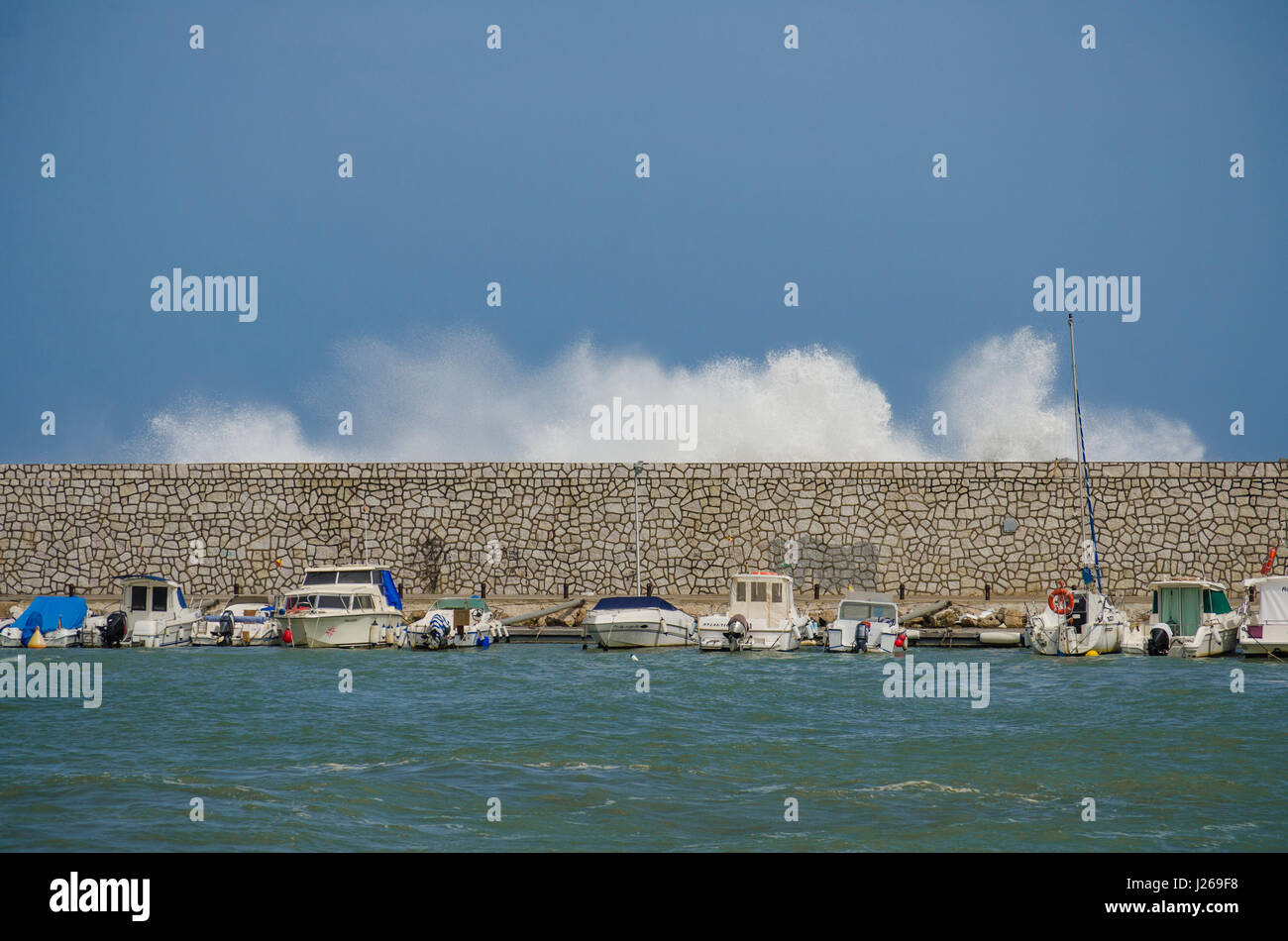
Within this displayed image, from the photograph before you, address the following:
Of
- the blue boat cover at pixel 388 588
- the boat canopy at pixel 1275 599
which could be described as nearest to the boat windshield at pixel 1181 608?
the boat canopy at pixel 1275 599

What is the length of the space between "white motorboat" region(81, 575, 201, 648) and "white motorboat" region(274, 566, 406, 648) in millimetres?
2931

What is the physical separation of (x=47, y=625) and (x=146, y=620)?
7.86ft

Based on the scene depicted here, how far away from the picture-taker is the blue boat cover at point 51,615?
30734 mm

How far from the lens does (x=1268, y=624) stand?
2645 centimetres

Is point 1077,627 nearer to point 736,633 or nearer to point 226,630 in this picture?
point 736,633

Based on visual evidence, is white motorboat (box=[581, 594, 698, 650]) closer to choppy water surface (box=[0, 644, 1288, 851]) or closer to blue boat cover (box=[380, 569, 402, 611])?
choppy water surface (box=[0, 644, 1288, 851])

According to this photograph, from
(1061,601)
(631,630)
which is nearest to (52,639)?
(631,630)

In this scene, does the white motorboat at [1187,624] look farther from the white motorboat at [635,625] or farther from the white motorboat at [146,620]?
the white motorboat at [146,620]

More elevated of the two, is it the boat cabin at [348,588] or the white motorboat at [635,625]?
the boat cabin at [348,588]

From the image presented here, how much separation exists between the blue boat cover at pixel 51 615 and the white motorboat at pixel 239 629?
9.32 ft

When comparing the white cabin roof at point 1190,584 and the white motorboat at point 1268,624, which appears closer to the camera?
the white motorboat at point 1268,624

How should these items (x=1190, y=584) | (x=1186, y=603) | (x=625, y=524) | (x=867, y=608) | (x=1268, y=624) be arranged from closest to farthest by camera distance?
(x=1268, y=624) < (x=1190, y=584) < (x=1186, y=603) < (x=867, y=608) < (x=625, y=524)
